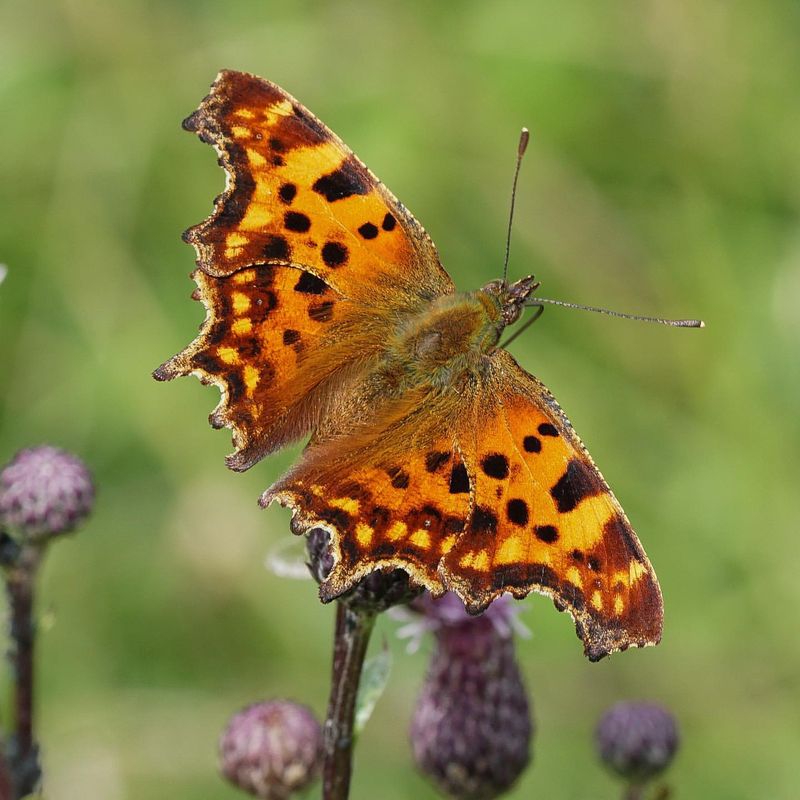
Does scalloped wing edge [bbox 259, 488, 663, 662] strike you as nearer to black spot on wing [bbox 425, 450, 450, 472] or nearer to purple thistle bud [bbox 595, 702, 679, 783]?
black spot on wing [bbox 425, 450, 450, 472]

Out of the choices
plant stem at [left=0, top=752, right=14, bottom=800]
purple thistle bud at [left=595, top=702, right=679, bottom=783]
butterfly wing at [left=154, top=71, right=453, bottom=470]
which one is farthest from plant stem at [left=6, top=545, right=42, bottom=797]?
purple thistle bud at [left=595, top=702, right=679, bottom=783]

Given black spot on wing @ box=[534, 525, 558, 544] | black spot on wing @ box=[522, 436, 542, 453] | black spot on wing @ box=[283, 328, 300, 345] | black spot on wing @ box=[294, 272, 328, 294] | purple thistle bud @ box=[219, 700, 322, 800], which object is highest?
black spot on wing @ box=[294, 272, 328, 294]

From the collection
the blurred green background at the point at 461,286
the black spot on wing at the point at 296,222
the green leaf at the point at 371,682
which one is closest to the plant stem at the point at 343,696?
the green leaf at the point at 371,682

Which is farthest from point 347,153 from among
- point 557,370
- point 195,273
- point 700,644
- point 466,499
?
point 700,644

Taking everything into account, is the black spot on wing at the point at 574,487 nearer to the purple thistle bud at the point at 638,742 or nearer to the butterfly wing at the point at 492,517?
the butterfly wing at the point at 492,517

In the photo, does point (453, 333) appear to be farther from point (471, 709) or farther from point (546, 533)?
point (471, 709)

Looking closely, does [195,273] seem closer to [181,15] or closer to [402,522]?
[402,522]

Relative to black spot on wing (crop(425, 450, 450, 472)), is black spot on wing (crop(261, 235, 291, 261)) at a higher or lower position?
higher
